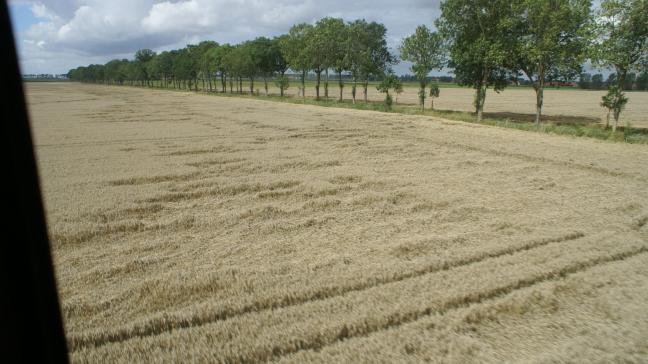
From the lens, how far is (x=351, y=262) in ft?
19.6

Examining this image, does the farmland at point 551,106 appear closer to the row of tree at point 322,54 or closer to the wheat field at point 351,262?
the row of tree at point 322,54

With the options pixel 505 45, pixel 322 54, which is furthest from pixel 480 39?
pixel 322 54

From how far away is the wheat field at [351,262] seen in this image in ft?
13.3

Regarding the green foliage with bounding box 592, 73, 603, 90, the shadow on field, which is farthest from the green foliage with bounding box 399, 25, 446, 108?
the green foliage with bounding box 592, 73, 603, 90

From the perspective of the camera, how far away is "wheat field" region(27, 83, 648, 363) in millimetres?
4047

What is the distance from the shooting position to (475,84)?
117 ft

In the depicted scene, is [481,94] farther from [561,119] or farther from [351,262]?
[351,262]

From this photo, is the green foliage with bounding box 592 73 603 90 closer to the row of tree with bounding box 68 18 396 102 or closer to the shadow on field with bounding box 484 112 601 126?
the row of tree with bounding box 68 18 396 102

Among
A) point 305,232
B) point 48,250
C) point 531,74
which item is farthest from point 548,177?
point 531,74

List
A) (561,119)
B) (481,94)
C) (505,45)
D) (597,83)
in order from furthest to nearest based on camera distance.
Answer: (597,83) < (561,119) < (481,94) < (505,45)

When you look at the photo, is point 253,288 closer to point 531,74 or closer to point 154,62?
point 531,74

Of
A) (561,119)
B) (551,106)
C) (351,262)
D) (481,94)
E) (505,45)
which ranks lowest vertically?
(561,119)

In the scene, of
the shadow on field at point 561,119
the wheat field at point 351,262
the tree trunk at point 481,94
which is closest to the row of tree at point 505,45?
the tree trunk at point 481,94

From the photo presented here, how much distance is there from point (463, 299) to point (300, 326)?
6.77 ft
